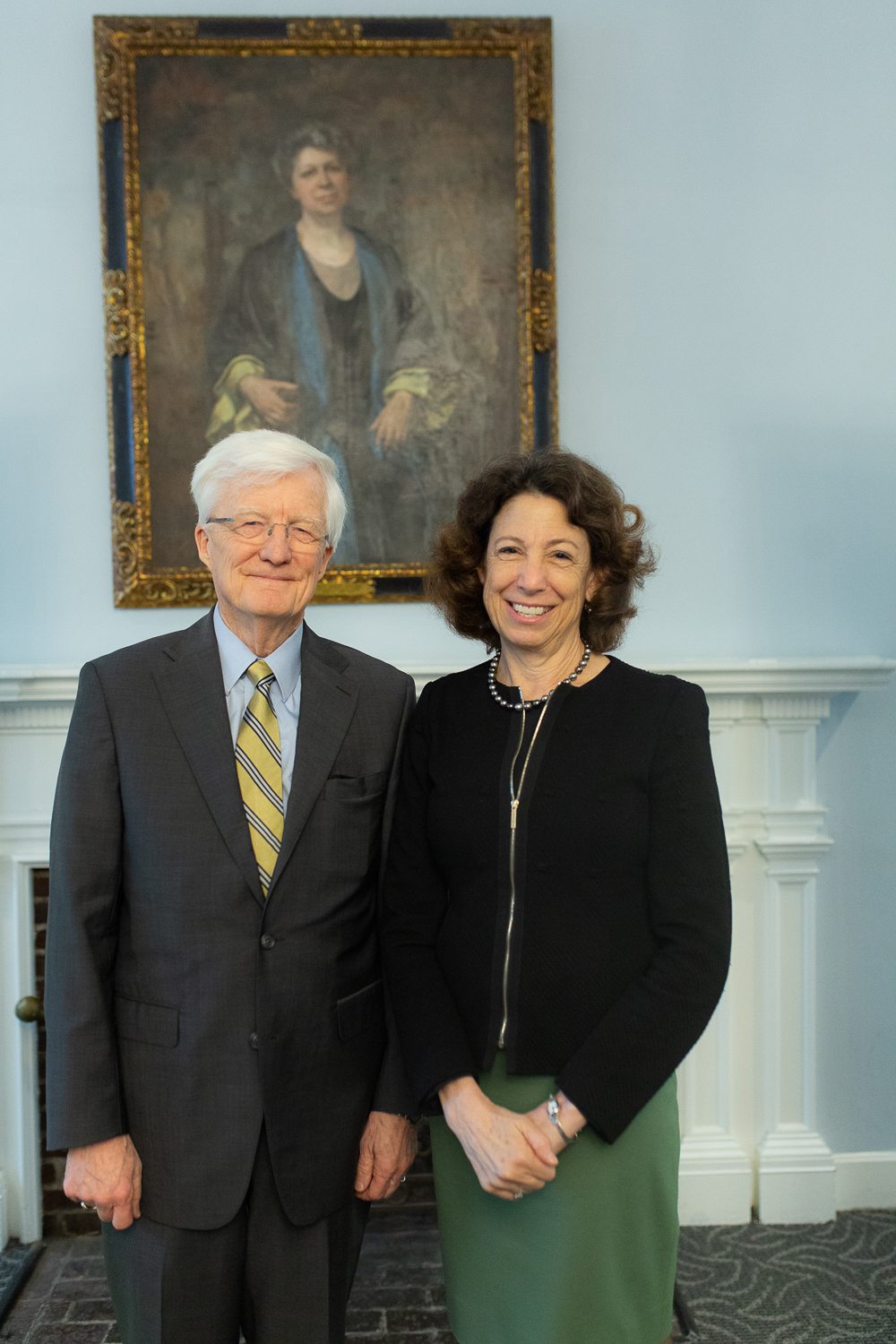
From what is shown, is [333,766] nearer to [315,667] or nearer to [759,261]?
[315,667]

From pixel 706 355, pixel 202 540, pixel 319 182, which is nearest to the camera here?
pixel 202 540

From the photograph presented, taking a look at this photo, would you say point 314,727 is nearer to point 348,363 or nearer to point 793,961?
point 348,363

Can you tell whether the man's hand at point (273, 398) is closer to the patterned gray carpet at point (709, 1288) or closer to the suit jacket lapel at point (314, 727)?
the suit jacket lapel at point (314, 727)

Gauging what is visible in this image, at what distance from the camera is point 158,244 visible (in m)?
2.59

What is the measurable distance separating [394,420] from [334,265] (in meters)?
0.44

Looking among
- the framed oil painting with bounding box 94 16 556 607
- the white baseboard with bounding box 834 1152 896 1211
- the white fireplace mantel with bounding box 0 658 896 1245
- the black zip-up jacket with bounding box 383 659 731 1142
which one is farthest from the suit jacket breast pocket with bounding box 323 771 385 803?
the white baseboard with bounding box 834 1152 896 1211

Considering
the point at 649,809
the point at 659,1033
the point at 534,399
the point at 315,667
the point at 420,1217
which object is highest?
the point at 534,399

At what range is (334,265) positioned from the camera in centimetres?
262

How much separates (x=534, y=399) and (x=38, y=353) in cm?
132

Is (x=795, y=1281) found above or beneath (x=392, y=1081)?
beneath

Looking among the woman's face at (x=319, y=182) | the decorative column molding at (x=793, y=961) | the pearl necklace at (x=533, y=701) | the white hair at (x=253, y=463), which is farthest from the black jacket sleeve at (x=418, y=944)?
the woman's face at (x=319, y=182)

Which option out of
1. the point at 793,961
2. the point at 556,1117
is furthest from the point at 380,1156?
the point at 793,961

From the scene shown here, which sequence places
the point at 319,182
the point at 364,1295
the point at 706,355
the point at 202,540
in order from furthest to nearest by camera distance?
the point at 706,355 → the point at 319,182 → the point at 364,1295 → the point at 202,540

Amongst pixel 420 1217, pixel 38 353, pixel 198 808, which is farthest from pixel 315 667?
pixel 420 1217
